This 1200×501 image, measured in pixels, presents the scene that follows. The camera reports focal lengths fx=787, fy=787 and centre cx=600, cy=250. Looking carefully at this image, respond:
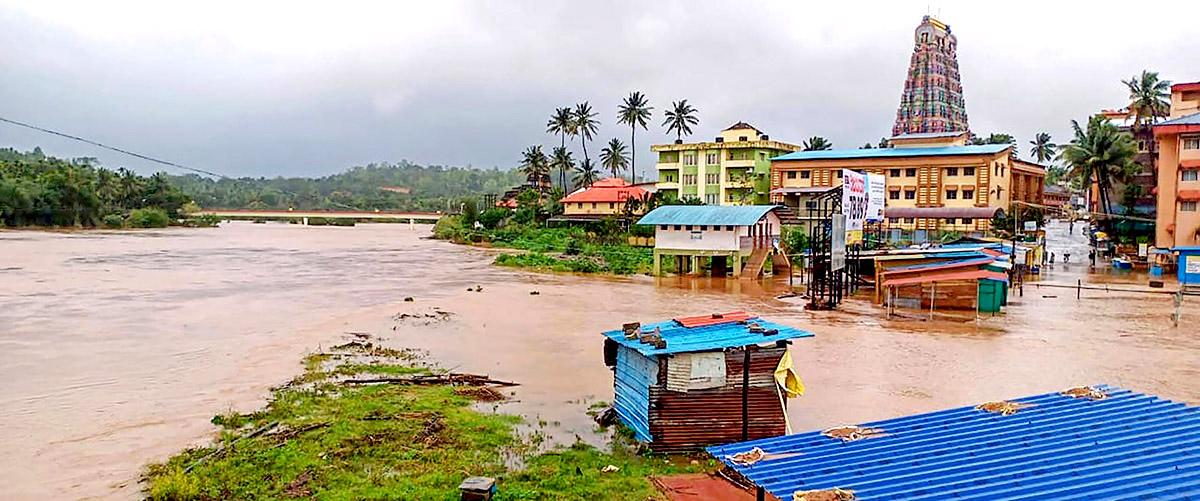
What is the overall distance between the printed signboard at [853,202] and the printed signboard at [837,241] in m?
0.31

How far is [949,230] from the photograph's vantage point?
5159 centimetres

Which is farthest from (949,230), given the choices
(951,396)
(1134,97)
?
(951,396)

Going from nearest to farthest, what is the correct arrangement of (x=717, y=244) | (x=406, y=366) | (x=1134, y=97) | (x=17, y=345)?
1. (x=406, y=366)
2. (x=17, y=345)
3. (x=717, y=244)
4. (x=1134, y=97)

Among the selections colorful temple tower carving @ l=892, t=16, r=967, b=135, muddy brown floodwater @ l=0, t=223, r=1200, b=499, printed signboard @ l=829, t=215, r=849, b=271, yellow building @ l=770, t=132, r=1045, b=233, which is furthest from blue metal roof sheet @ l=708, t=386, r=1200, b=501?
colorful temple tower carving @ l=892, t=16, r=967, b=135

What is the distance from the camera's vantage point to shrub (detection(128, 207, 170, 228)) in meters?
95.4

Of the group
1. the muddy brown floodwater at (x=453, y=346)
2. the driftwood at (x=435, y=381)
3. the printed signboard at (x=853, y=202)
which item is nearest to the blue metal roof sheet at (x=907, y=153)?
the muddy brown floodwater at (x=453, y=346)

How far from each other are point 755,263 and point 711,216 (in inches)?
142

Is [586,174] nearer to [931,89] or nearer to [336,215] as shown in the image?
[931,89]

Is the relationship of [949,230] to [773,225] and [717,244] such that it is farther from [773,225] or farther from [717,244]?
[717,244]

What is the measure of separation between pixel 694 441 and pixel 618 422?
1837mm

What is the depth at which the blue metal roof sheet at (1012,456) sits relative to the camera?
5805 mm

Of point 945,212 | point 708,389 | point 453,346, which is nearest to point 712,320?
point 708,389

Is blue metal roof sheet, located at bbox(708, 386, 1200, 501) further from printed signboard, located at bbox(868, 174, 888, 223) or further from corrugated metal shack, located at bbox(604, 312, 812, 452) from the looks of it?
printed signboard, located at bbox(868, 174, 888, 223)

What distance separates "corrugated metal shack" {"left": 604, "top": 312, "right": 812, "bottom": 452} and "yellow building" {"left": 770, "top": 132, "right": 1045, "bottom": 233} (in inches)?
1761
